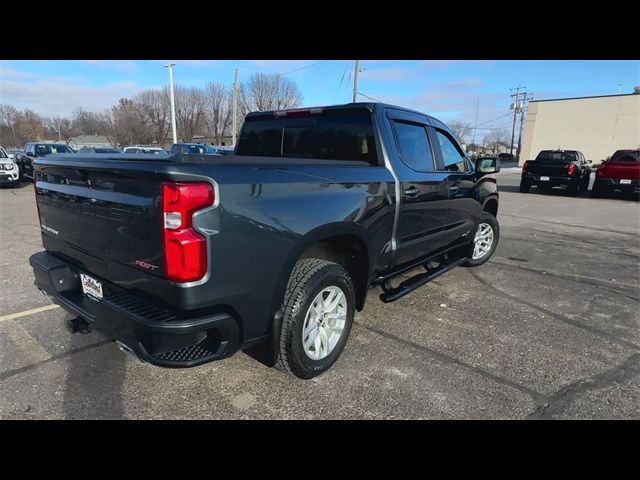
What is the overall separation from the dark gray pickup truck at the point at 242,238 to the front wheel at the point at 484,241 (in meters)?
2.23

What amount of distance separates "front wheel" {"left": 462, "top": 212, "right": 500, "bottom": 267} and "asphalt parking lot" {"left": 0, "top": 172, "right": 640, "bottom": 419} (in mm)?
723

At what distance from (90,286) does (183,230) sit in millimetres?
1097

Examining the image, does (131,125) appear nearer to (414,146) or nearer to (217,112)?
(217,112)

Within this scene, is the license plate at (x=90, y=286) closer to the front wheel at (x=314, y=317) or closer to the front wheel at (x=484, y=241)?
the front wheel at (x=314, y=317)

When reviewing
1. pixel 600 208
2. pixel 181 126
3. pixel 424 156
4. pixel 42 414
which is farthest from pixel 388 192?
pixel 181 126

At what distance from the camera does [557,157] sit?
57.0 feet

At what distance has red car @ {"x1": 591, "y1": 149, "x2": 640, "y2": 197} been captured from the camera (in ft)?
50.2

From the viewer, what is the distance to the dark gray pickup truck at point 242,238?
208cm

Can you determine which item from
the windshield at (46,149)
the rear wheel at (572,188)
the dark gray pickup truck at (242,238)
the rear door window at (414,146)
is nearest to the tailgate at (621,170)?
the rear wheel at (572,188)

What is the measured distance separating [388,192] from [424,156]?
1004 millimetres

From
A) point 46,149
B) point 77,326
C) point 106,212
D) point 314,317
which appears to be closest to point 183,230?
point 106,212

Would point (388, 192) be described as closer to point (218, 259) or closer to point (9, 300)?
point (218, 259)

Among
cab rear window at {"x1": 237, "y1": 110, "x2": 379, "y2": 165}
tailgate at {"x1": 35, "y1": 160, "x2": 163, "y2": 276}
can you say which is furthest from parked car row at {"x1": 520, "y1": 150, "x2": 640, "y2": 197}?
tailgate at {"x1": 35, "y1": 160, "x2": 163, "y2": 276}

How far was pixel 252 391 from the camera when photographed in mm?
2795
